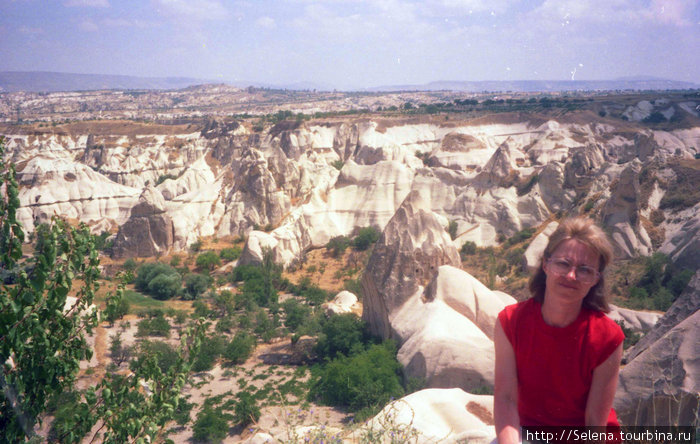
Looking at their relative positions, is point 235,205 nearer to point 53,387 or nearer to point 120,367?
point 120,367

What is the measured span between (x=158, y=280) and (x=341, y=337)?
1270 centimetres

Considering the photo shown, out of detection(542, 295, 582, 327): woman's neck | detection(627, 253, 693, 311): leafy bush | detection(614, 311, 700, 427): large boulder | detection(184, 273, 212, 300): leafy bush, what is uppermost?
detection(542, 295, 582, 327): woman's neck

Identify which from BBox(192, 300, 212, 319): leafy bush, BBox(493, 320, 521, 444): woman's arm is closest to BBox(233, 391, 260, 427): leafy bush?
BBox(192, 300, 212, 319): leafy bush

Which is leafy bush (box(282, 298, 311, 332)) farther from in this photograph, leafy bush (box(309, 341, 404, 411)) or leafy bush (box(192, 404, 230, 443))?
leafy bush (box(192, 404, 230, 443))

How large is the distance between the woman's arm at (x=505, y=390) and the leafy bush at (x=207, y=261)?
25525 mm

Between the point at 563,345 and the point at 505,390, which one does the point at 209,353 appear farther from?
the point at 563,345

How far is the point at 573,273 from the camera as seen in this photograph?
254 cm

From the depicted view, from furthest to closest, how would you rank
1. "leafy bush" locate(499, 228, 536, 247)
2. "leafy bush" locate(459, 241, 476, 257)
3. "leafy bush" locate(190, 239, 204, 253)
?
1. "leafy bush" locate(190, 239, 204, 253)
2. "leafy bush" locate(499, 228, 536, 247)
3. "leafy bush" locate(459, 241, 476, 257)

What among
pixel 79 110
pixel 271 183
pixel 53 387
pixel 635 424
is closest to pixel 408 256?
pixel 635 424

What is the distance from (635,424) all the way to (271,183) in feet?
96.3

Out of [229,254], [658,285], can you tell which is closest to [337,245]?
[229,254]

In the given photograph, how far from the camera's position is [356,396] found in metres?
11.0

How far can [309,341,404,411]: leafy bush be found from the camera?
35.4ft

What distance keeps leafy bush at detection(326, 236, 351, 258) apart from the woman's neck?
83.9 ft
